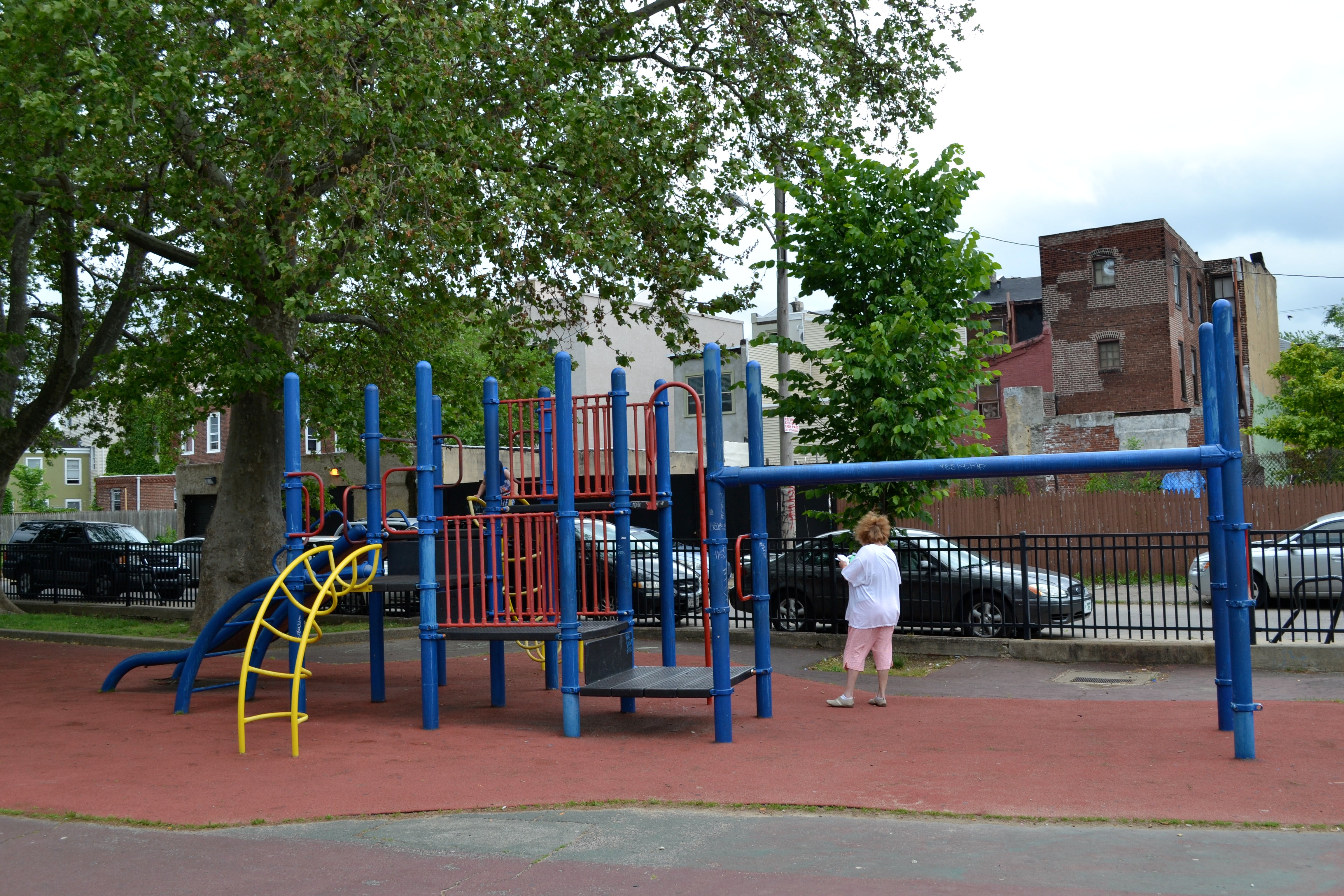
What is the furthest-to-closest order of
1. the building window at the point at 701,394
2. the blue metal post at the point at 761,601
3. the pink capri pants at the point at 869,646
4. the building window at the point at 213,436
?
the building window at the point at 213,436, the building window at the point at 701,394, the pink capri pants at the point at 869,646, the blue metal post at the point at 761,601

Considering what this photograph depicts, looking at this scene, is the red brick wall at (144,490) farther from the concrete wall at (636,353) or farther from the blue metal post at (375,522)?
the blue metal post at (375,522)

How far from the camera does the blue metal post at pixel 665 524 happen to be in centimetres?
990

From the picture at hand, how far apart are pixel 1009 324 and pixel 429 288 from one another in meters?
44.1

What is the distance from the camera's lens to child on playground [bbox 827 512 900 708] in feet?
32.8

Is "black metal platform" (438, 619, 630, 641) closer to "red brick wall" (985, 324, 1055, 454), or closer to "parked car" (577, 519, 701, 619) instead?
"parked car" (577, 519, 701, 619)

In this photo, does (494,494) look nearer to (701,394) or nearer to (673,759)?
(673,759)

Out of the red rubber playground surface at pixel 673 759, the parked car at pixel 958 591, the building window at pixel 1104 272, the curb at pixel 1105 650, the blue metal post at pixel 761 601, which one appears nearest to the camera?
the red rubber playground surface at pixel 673 759

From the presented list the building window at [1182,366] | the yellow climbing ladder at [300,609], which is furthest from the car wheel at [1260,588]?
the building window at [1182,366]

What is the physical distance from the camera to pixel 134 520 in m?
49.4

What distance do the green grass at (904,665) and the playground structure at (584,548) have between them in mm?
2893

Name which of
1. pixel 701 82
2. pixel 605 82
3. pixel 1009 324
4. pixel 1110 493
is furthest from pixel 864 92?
pixel 1009 324

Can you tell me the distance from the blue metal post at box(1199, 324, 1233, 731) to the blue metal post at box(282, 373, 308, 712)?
24.7 feet

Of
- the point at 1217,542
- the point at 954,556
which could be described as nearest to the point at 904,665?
the point at 954,556

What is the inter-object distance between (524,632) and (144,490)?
62.0m
